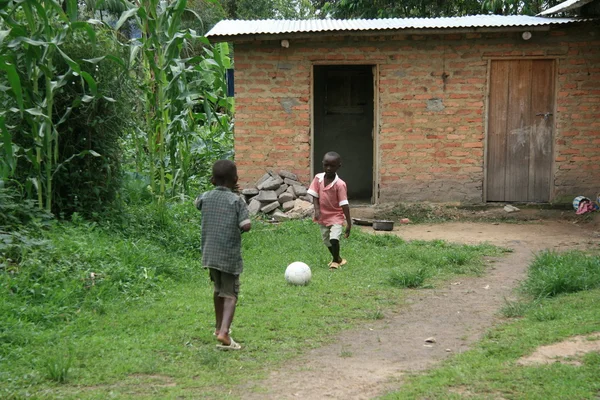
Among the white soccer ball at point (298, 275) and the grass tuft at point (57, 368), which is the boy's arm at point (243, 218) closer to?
the grass tuft at point (57, 368)

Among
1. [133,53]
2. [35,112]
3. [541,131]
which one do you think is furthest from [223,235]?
[541,131]

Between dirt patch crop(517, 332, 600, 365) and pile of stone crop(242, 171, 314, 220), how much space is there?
620 cm

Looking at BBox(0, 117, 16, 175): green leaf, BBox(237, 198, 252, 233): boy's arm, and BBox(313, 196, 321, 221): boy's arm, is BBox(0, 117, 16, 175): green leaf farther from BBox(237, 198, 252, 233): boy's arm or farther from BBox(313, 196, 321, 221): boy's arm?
BBox(313, 196, 321, 221): boy's arm

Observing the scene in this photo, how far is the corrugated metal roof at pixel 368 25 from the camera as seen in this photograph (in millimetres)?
10805

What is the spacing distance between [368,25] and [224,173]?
6754 millimetres

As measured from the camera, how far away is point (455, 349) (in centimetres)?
497

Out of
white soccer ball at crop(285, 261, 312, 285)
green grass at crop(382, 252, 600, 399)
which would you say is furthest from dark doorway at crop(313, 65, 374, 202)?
green grass at crop(382, 252, 600, 399)

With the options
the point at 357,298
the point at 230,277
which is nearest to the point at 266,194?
the point at 357,298

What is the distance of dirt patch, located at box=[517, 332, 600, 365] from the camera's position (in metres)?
4.36

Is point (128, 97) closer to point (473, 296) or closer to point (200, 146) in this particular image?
point (473, 296)

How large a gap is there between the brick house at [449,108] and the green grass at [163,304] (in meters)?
2.72

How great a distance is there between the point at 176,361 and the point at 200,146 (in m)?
9.59

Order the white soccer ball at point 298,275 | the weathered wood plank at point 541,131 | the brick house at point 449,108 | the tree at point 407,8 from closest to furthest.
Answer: the white soccer ball at point 298,275, the brick house at point 449,108, the weathered wood plank at point 541,131, the tree at point 407,8

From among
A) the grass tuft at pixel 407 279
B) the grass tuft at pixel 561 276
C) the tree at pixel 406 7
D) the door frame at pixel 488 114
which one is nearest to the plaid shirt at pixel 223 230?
the grass tuft at pixel 407 279
